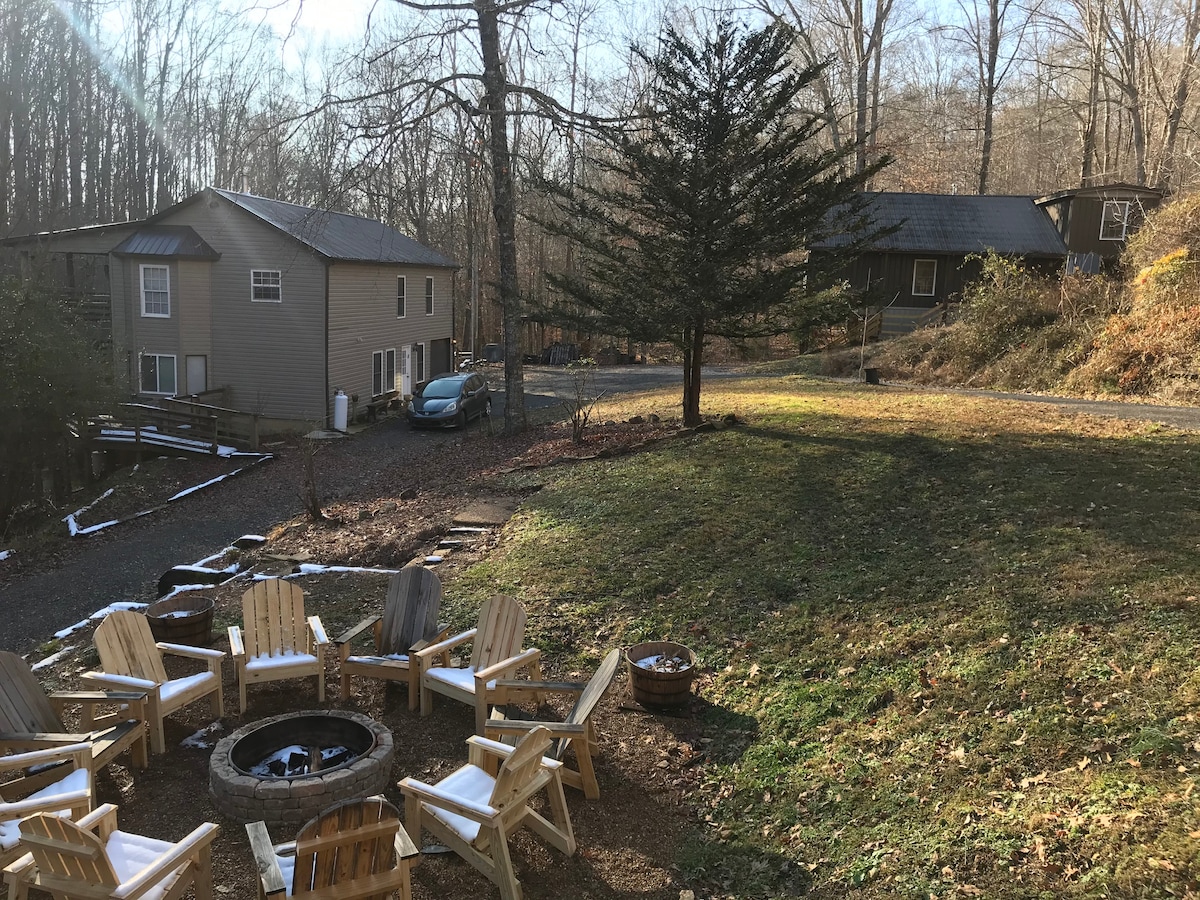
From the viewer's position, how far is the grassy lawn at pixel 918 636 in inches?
157

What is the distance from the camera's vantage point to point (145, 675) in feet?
19.0

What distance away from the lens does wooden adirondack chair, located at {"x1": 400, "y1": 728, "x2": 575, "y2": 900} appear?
4047 mm

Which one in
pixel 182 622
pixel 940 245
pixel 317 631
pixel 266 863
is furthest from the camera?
pixel 940 245

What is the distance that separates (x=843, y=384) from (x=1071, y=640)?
46.5 feet

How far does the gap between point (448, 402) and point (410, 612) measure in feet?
52.6

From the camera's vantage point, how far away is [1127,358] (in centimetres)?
1563

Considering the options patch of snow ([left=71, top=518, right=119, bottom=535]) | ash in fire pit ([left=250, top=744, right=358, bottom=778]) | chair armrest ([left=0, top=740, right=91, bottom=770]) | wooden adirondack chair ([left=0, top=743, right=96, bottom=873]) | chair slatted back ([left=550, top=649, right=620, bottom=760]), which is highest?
chair slatted back ([left=550, top=649, right=620, bottom=760])

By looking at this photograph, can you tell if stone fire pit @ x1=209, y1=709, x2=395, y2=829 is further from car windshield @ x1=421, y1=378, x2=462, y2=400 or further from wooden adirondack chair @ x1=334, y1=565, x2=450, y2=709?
car windshield @ x1=421, y1=378, x2=462, y2=400

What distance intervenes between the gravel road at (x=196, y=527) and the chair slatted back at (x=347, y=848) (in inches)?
303

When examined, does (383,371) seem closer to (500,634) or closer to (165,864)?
(500,634)

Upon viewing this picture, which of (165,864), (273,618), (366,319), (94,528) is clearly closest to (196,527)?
(94,528)

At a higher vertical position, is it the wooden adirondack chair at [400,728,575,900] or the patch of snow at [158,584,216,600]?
the wooden adirondack chair at [400,728,575,900]

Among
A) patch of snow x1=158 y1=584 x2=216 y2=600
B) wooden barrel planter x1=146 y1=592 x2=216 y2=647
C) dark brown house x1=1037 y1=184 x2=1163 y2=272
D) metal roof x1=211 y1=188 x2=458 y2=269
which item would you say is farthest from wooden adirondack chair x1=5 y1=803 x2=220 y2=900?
dark brown house x1=1037 y1=184 x2=1163 y2=272

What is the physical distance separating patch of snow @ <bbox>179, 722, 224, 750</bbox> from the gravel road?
15.9 feet
